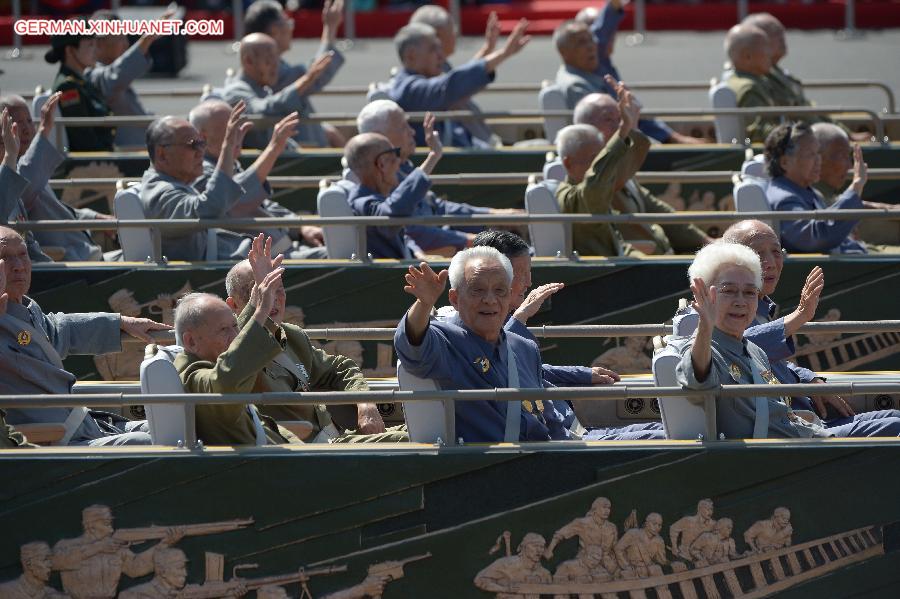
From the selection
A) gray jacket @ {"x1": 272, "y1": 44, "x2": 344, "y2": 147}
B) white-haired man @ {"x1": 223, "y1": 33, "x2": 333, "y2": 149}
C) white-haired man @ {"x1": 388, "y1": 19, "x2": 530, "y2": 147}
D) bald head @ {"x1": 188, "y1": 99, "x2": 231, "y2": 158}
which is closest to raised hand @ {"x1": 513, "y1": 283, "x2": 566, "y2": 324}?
bald head @ {"x1": 188, "y1": 99, "x2": 231, "y2": 158}

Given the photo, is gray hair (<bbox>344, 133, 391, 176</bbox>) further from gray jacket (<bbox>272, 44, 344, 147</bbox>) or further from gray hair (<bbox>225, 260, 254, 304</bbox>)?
gray jacket (<bbox>272, 44, 344, 147</bbox>)

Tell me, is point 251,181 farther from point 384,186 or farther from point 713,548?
point 713,548

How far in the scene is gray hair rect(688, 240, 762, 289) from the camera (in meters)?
6.95

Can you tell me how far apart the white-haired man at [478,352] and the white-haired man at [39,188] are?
3.36 metres

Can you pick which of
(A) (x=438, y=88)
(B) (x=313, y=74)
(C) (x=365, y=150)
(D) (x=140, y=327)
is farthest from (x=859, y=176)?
(D) (x=140, y=327)

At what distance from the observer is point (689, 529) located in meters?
6.89

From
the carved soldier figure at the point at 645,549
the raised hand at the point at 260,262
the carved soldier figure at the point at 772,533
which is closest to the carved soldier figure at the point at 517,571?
the carved soldier figure at the point at 645,549

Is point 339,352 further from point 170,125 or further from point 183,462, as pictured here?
point 183,462

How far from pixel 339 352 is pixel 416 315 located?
3329mm

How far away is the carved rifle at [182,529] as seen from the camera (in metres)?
6.91

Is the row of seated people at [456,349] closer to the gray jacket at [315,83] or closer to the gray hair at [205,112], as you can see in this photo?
the gray hair at [205,112]

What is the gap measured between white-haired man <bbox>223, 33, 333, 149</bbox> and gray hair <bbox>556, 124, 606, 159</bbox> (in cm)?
299

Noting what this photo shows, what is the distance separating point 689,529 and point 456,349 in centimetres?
124

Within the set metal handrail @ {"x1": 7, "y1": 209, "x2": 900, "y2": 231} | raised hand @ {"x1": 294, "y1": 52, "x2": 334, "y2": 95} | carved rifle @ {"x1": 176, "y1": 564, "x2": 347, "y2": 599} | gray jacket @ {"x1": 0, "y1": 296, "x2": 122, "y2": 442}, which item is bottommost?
carved rifle @ {"x1": 176, "y1": 564, "x2": 347, "y2": 599}
